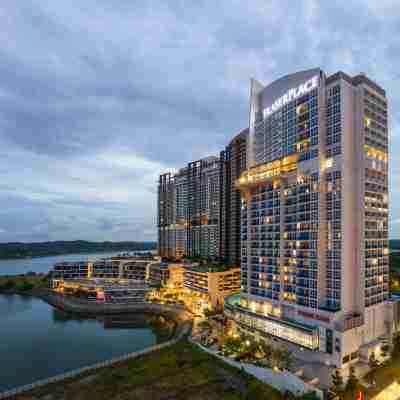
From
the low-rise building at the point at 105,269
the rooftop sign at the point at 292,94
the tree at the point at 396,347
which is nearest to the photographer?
the tree at the point at 396,347

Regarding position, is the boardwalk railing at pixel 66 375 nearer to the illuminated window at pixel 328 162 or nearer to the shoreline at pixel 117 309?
the shoreline at pixel 117 309

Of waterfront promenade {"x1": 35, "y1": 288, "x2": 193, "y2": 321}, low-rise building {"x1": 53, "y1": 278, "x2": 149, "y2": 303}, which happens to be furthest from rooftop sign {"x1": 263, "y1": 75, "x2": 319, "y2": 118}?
low-rise building {"x1": 53, "y1": 278, "x2": 149, "y2": 303}

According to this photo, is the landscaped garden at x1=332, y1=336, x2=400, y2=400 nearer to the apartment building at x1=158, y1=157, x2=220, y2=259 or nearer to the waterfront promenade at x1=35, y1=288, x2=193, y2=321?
the waterfront promenade at x1=35, y1=288, x2=193, y2=321

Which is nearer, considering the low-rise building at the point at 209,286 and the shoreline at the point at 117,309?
the shoreline at the point at 117,309

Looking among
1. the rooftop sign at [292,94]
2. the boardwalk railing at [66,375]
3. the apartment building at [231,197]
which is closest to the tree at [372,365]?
the boardwalk railing at [66,375]

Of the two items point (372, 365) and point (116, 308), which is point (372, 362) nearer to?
point (372, 365)

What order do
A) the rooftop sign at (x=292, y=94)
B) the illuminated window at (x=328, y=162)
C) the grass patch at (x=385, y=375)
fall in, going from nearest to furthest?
the grass patch at (x=385, y=375)
the illuminated window at (x=328, y=162)
the rooftop sign at (x=292, y=94)
